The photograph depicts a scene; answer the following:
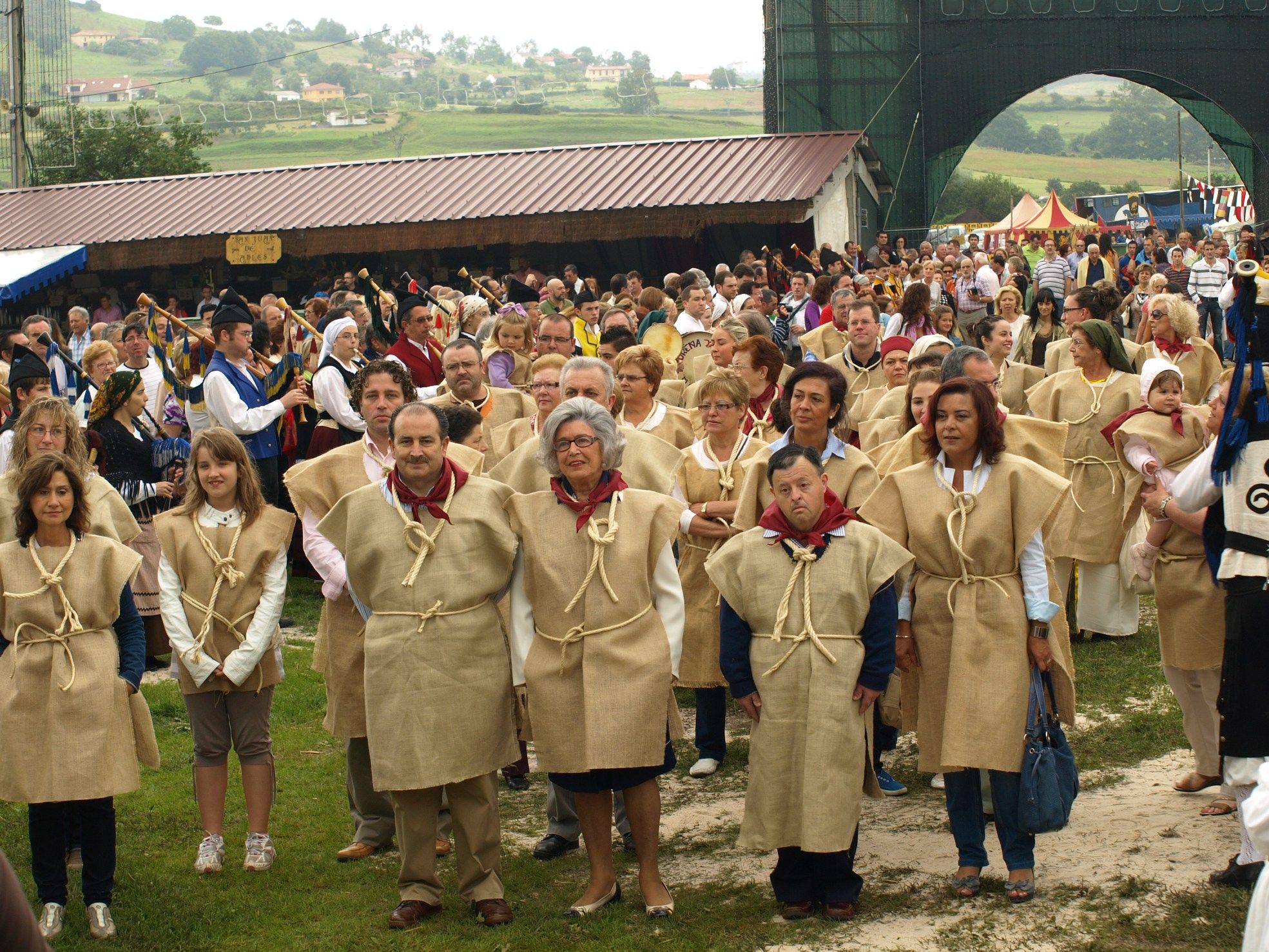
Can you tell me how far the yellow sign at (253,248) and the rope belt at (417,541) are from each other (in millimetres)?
20579

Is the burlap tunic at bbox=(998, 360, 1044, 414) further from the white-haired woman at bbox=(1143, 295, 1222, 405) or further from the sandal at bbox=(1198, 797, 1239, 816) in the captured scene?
the sandal at bbox=(1198, 797, 1239, 816)

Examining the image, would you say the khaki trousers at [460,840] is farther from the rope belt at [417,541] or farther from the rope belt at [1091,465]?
the rope belt at [1091,465]

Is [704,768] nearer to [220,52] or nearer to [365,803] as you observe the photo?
[365,803]

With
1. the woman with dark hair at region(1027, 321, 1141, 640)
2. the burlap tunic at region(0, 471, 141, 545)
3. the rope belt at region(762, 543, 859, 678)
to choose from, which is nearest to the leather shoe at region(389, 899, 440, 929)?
the rope belt at region(762, 543, 859, 678)

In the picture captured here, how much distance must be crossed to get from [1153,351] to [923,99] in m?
24.8

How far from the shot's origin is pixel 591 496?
16.8 ft

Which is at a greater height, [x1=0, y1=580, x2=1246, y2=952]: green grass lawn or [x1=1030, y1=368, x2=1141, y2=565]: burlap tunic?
[x1=1030, y1=368, x2=1141, y2=565]: burlap tunic

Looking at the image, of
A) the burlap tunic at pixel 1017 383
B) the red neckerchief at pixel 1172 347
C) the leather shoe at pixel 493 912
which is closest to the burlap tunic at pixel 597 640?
the leather shoe at pixel 493 912

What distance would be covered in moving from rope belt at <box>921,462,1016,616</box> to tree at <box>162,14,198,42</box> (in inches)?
7830

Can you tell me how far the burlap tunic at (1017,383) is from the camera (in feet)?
29.9

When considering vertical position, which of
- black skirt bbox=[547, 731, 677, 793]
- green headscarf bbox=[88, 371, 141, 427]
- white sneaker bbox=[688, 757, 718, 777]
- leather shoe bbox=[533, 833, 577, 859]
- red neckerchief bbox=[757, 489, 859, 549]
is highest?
green headscarf bbox=[88, 371, 141, 427]

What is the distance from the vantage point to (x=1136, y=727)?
6992 millimetres

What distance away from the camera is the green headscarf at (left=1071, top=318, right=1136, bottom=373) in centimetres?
799

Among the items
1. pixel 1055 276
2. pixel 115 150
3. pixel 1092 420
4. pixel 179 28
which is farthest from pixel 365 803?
pixel 179 28
